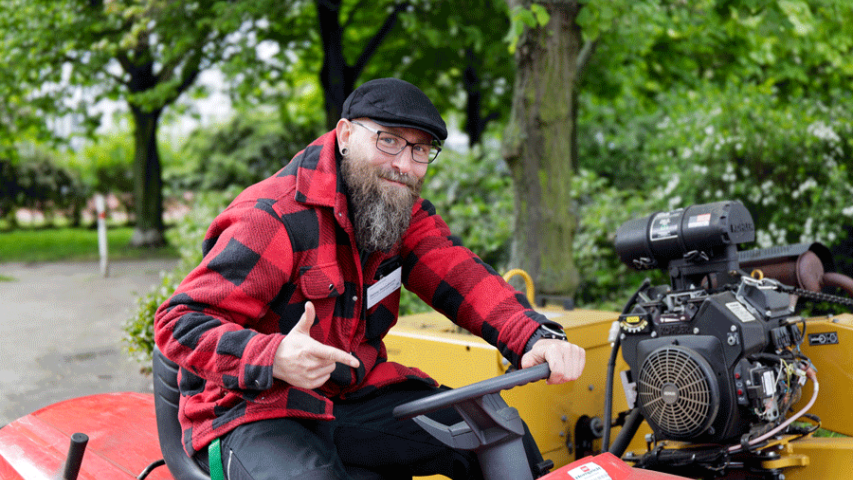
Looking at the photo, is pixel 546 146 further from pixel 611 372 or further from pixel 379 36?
pixel 379 36

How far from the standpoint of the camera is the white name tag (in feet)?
7.69

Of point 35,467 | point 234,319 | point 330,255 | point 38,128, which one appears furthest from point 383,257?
point 38,128

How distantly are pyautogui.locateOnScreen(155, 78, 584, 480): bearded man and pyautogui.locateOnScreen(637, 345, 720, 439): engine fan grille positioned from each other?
1.75 feet

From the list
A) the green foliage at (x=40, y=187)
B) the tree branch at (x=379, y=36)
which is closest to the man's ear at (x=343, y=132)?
the tree branch at (x=379, y=36)

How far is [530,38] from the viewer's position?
16.6ft

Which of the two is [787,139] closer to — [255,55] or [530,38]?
[530,38]

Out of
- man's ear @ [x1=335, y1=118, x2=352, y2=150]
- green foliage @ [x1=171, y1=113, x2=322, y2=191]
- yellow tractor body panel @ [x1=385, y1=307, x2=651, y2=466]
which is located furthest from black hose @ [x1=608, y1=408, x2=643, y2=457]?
green foliage @ [x1=171, y1=113, x2=322, y2=191]

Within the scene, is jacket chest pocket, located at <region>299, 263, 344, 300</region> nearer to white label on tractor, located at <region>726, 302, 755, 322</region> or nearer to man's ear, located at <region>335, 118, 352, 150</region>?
man's ear, located at <region>335, 118, 352, 150</region>

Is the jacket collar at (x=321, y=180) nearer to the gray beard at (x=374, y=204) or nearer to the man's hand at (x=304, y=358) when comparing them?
the gray beard at (x=374, y=204)

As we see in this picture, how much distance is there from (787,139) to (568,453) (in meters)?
4.02

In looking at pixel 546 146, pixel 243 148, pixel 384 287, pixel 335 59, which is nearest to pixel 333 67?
pixel 335 59

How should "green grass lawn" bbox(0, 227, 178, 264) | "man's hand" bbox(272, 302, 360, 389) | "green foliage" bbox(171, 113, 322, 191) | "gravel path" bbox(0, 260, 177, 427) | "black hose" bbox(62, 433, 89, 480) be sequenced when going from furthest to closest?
"green foliage" bbox(171, 113, 322, 191), "green grass lawn" bbox(0, 227, 178, 264), "gravel path" bbox(0, 260, 177, 427), "black hose" bbox(62, 433, 89, 480), "man's hand" bbox(272, 302, 360, 389)

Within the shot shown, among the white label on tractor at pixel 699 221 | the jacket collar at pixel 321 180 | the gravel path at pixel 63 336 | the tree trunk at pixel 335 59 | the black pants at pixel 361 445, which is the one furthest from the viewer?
the tree trunk at pixel 335 59

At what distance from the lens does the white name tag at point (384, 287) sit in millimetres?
2344
